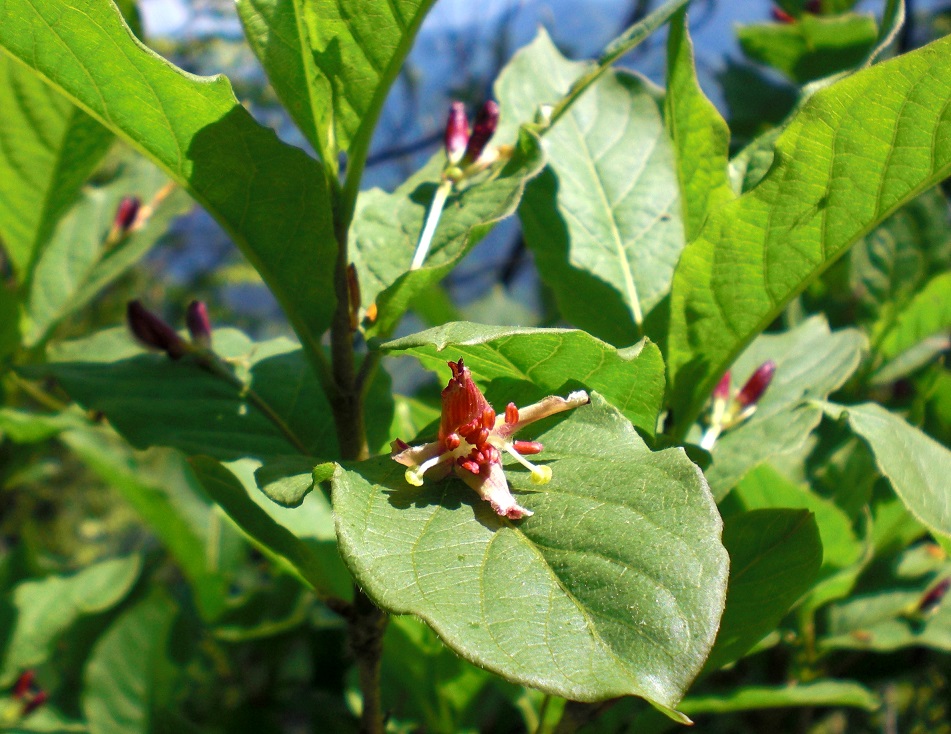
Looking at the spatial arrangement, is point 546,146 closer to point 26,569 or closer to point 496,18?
point 26,569

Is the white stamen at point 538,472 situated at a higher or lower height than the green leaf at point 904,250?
higher

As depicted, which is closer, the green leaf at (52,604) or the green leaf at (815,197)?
the green leaf at (815,197)

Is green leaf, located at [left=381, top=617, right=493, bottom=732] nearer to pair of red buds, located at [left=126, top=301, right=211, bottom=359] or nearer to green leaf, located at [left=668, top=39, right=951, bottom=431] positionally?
pair of red buds, located at [left=126, top=301, right=211, bottom=359]

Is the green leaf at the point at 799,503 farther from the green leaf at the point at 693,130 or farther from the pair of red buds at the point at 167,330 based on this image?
the pair of red buds at the point at 167,330

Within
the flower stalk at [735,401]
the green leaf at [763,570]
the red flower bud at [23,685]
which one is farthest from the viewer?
the red flower bud at [23,685]

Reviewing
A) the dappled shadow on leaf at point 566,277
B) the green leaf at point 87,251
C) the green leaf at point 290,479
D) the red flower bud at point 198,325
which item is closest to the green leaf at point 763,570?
the dappled shadow on leaf at point 566,277

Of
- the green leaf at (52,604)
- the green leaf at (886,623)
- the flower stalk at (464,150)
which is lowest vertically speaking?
the green leaf at (52,604)

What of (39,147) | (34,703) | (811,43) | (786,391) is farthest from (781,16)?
(34,703)

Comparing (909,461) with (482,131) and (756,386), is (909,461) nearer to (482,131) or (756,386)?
(756,386)

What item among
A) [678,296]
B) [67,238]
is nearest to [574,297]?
[678,296]
